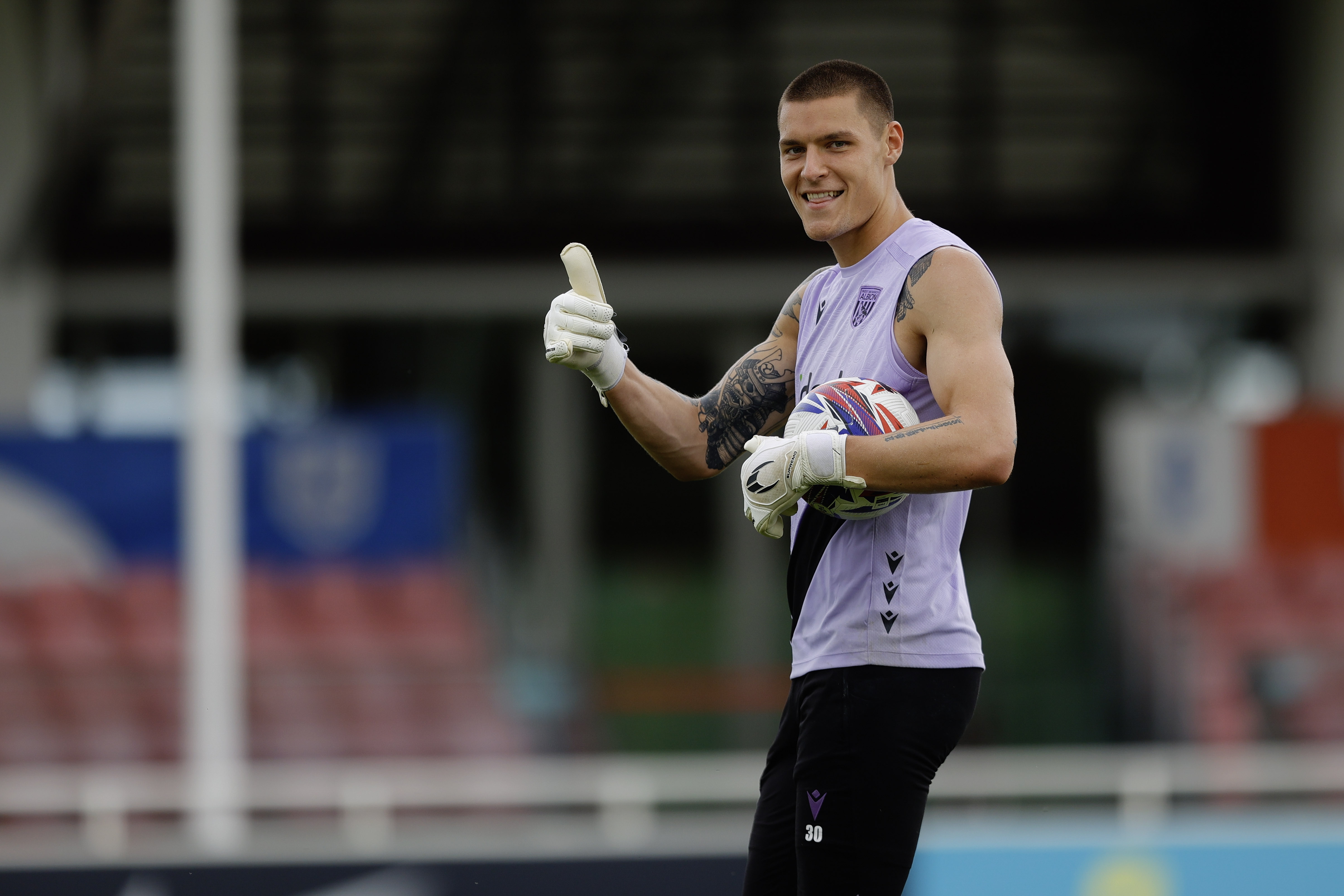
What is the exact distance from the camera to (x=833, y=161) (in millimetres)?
2943

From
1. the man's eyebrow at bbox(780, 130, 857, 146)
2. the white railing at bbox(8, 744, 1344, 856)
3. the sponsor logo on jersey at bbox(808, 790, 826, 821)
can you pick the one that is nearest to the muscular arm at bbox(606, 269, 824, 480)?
the man's eyebrow at bbox(780, 130, 857, 146)

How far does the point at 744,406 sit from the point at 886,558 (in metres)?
0.60

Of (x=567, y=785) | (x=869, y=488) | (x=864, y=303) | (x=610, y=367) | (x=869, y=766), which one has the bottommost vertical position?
(x=567, y=785)

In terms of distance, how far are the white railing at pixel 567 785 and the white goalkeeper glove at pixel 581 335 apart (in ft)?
16.8

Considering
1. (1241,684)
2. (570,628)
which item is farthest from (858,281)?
(570,628)

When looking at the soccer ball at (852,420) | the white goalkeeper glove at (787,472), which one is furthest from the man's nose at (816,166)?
the white goalkeeper glove at (787,472)

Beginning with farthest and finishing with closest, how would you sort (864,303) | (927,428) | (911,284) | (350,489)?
(350,489)
(864,303)
(911,284)
(927,428)

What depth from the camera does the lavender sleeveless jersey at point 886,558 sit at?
9.41ft

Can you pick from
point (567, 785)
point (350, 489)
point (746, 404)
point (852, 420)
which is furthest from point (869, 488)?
point (350, 489)

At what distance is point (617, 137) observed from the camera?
1408 centimetres

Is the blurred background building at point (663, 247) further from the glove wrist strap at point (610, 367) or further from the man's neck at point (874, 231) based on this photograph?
the man's neck at point (874, 231)

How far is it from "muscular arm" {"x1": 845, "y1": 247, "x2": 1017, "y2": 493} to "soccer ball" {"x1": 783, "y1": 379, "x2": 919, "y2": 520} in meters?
0.06

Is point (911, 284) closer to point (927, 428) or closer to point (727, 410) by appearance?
point (927, 428)

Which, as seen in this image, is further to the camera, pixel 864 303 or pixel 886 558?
pixel 864 303
